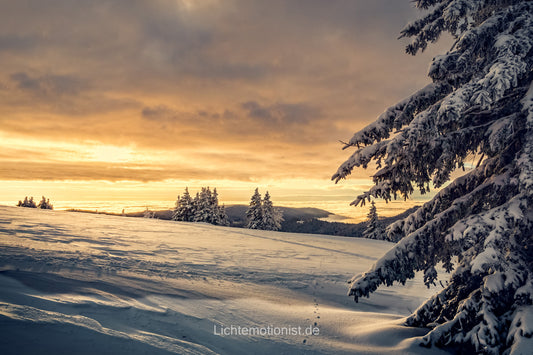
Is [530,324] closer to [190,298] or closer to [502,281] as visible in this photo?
[502,281]

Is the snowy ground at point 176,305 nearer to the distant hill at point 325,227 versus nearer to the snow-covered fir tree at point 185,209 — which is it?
the snow-covered fir tree at point 185,209

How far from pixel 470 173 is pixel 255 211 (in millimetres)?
41812

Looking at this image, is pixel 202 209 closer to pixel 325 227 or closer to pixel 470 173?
pixel 470 173

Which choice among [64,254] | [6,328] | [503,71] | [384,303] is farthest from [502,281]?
[64,254]

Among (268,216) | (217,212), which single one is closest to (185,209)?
(217,212)

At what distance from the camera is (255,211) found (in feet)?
154

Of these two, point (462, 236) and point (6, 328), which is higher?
point (462, 236)

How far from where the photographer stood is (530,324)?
4148mm

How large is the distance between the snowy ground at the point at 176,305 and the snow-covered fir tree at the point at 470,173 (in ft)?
4.06

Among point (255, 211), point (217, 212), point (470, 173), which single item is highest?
point (470, 173)

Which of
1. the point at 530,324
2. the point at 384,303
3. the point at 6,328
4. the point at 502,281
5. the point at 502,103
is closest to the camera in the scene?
the point at 6,328

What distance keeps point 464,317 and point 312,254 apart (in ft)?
40.5

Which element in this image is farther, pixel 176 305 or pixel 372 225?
pixel 372 225

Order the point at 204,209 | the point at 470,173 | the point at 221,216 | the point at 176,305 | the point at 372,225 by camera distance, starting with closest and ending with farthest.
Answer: the point at 470,173, the point at 176,305, the point at 372,225, the point at 204,209, the point at 221,216
